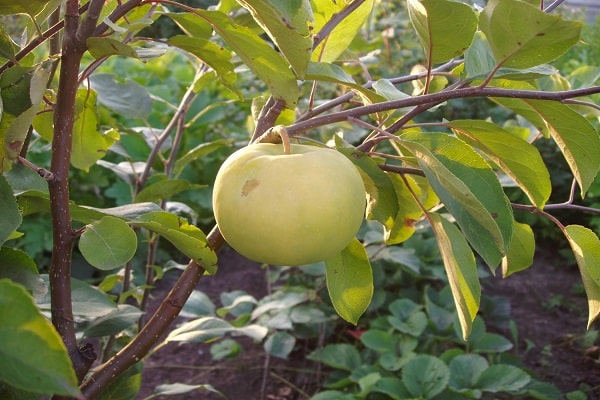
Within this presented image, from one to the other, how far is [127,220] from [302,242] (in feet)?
0.69

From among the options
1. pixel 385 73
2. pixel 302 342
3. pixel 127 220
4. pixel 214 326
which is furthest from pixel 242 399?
pixel 385 73

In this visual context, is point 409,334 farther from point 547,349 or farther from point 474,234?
point 474,234

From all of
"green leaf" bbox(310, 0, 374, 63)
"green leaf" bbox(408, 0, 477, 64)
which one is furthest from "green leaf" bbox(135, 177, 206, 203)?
"green leaf" bbox(408, 0, 477, 64)

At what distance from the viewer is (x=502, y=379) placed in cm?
168

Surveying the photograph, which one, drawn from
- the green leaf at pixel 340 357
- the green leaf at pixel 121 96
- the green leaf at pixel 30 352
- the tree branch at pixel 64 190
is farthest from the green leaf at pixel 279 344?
the green leaf at pixel 30 352

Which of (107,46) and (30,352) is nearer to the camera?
(30,352)

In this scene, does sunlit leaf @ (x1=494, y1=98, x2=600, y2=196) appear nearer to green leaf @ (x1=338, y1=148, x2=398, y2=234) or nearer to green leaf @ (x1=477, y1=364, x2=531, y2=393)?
green leaf @ (x1=338, y1=148, x2=398, y2=234)

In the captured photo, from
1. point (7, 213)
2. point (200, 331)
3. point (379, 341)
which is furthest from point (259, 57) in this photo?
point (379, 341)

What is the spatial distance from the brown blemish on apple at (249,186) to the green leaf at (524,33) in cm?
27

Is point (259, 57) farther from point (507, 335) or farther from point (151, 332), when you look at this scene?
point (507, 335)

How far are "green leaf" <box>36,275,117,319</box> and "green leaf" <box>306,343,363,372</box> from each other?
3.16ft

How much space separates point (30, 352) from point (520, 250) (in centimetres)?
71

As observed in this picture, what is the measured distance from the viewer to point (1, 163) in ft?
2.40

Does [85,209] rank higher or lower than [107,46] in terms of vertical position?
lower
